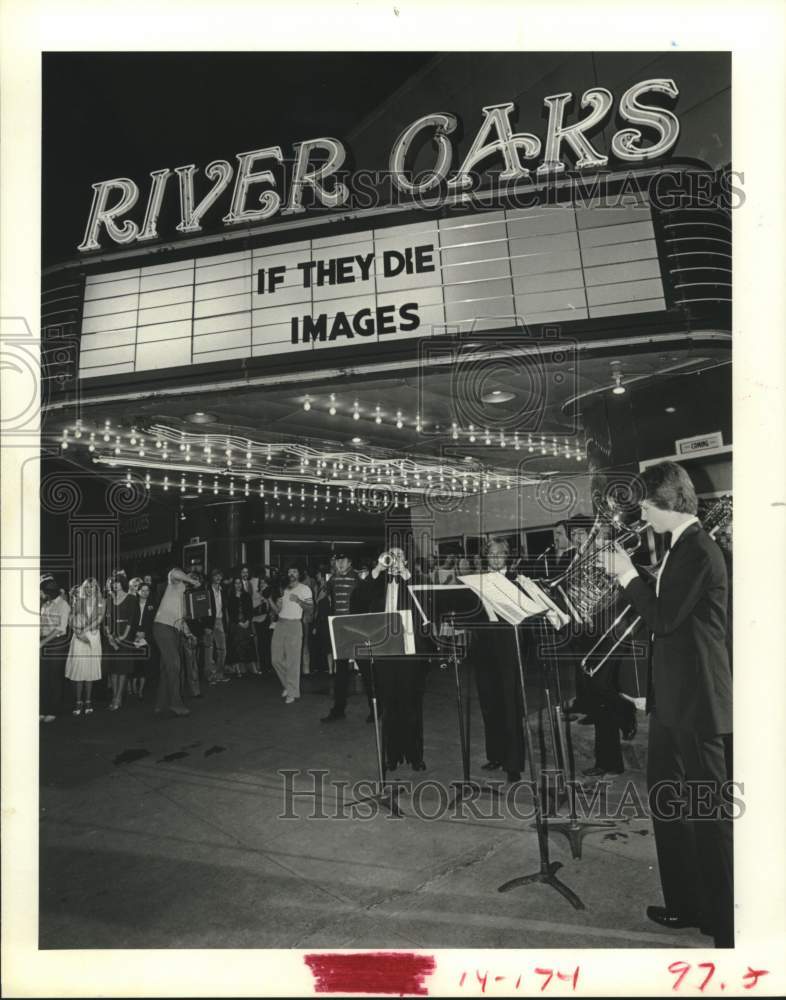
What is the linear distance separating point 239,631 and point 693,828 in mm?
7455

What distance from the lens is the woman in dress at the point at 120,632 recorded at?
23.5ft

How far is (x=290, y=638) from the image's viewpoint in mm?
7273

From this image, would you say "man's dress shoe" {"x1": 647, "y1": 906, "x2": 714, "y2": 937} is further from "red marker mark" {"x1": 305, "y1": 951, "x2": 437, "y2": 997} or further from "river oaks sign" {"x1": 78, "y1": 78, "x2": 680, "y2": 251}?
"river oaks sign" {"x1": 78, "y1": 78, "x2": 680, "y2": 251}

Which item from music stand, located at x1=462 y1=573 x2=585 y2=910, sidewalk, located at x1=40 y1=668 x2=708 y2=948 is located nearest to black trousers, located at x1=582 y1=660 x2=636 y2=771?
sidewalk, located at x1=40 y1=668 x2=708 y2=948

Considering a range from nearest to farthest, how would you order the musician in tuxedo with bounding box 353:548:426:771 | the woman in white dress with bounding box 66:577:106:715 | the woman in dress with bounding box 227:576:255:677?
the musician in tuxedo with bounding box 353:548:426:771 < the woman in white dress with bounding box 66:577:106:715 < the woman in dress with bounding box 227:576:255:677

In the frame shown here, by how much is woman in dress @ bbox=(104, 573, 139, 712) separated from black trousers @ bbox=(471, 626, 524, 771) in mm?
4746

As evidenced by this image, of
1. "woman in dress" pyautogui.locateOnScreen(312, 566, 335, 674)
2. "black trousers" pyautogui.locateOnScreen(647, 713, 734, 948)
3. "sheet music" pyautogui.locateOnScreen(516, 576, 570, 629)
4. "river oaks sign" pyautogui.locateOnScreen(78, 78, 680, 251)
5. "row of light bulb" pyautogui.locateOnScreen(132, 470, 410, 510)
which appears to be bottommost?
→ "woman in dress" pyautogui.locateOnScreen(312, 566, 335, 674)

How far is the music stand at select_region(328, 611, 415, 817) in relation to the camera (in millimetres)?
4293

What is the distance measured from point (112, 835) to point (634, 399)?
18.7 ft

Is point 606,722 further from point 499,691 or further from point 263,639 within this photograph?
point 263,639

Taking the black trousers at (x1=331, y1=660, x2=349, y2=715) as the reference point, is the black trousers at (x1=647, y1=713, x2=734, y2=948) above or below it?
above

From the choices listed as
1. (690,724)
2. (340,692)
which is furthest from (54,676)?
(690,724)

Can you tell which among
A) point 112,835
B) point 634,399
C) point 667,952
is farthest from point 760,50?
point 112,835
